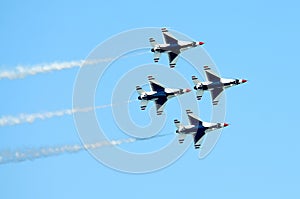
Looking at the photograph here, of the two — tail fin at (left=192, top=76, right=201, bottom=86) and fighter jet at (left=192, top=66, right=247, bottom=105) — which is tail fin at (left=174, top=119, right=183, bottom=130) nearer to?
tail fin at (left=192, top=76, right=201, bottom=86)

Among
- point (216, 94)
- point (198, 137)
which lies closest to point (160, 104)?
point (198, 137)

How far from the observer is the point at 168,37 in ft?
267

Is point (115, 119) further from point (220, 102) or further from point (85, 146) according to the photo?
point (220, 102)

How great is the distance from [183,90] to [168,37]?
6.96 m

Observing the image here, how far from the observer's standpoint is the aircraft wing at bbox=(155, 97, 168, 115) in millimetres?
79750

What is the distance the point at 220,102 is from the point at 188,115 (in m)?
4.35

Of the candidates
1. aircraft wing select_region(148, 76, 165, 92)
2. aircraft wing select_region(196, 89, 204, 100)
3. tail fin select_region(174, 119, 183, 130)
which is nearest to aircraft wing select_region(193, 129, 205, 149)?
tail fin select_region(174, 119, 183, 130)

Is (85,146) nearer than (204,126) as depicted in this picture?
Yes

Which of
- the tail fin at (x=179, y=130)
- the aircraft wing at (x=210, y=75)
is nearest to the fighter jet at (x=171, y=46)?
the aircraft wing at (x=210, y=75)

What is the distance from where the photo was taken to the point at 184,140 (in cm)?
7944

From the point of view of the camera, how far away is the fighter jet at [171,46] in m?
79.2

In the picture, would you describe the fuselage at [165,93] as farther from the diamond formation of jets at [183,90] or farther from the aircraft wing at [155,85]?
the aircraft wing at [155,85]

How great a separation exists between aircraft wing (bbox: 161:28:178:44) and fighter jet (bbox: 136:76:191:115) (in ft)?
16.5

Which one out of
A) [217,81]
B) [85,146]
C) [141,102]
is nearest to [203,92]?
[217,81]
